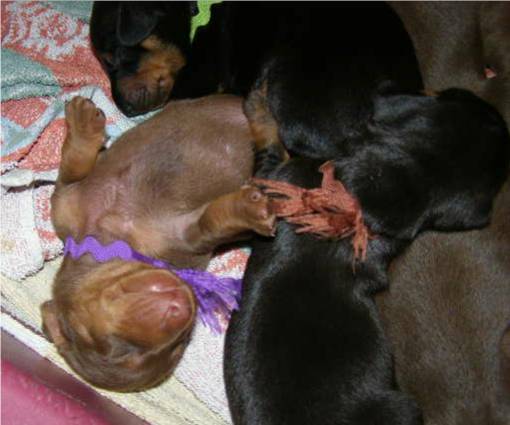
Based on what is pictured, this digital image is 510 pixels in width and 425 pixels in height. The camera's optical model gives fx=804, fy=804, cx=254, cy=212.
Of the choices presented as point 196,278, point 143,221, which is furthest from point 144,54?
point 196,278

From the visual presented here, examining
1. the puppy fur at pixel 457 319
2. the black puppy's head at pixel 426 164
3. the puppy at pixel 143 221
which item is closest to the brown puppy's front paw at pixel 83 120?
the puppy at pixel 143 221

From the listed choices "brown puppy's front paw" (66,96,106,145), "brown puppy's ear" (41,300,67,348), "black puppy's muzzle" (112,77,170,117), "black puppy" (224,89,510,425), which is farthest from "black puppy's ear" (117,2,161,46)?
"brown puppy's ear" (41,300,67,348)

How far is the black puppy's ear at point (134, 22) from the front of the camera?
8.25 feet

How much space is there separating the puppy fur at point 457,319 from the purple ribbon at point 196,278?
53cm

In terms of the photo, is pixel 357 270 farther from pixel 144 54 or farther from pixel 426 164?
pixel 144 54

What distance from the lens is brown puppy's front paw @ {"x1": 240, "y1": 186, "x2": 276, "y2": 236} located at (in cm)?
211

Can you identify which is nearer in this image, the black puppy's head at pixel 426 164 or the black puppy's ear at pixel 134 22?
Answer: the black puppy's head at pixel 426 164

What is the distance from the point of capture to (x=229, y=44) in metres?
2.71

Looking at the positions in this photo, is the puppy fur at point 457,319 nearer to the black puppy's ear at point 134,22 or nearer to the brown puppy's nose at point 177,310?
the brown puppy's nose at point 177,310

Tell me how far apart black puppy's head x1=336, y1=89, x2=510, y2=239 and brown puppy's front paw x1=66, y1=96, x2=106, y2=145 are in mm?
728

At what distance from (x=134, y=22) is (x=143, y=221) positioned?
630mm

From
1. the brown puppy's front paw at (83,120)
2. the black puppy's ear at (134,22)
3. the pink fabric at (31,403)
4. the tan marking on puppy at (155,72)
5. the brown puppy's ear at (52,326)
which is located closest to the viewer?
the pink fabric at (31,403)

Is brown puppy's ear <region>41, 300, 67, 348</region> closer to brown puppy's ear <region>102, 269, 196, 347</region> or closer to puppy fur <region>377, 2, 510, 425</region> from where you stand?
brown puppy's ear <region>102, 269, 196, 347</region>

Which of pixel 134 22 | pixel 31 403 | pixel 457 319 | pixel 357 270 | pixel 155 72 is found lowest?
pixel 457 319
